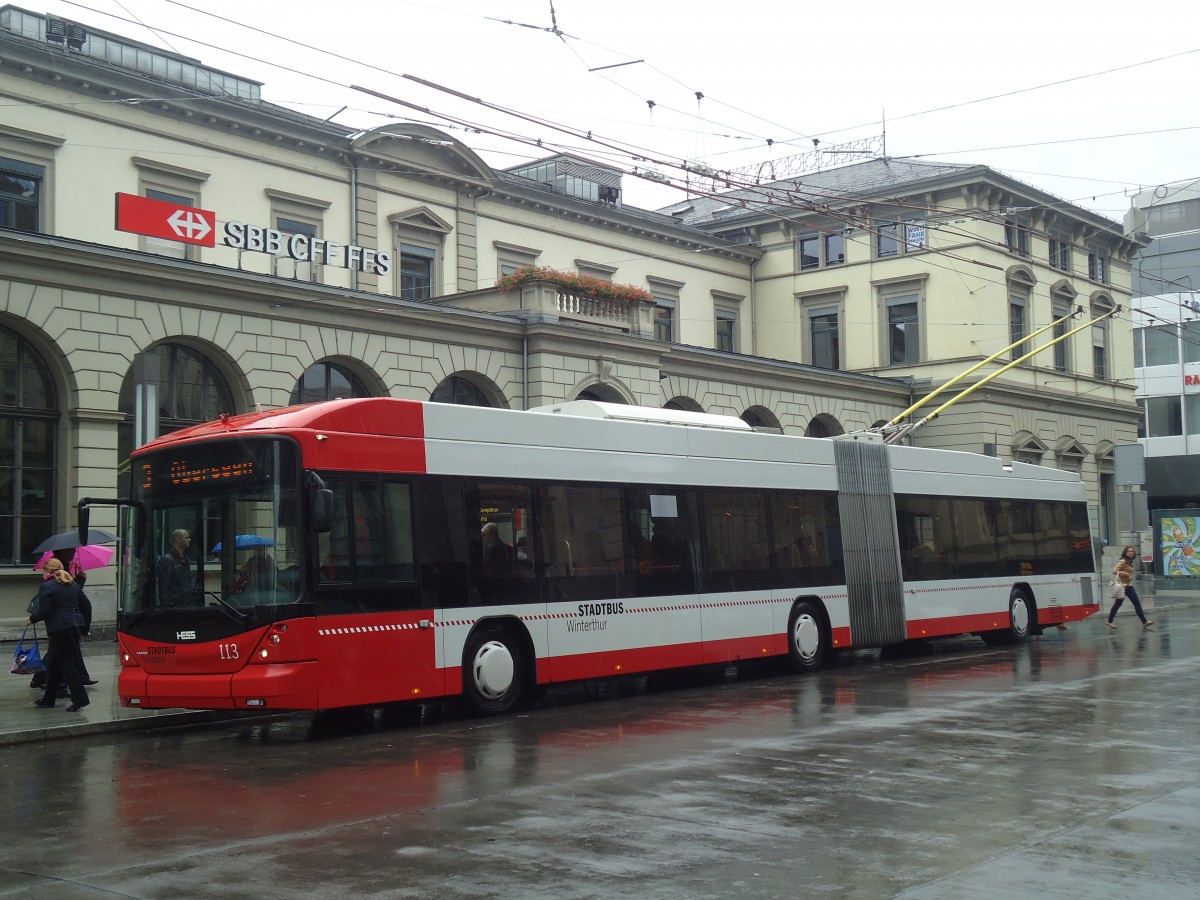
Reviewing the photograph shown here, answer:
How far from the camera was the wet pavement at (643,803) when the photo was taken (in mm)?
6820

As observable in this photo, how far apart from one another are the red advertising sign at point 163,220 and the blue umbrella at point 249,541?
41.8 ft

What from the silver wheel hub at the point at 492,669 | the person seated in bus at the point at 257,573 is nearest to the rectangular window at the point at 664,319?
the silver wheel hub at the point at 492,669

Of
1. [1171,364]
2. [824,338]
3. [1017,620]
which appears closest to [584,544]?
[1017,620]

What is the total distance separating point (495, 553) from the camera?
14.5m

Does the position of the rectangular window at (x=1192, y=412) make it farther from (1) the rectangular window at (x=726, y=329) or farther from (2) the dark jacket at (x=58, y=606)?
(2) the dark jacket at (x=58, y=606)

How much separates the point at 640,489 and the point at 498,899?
10323mm

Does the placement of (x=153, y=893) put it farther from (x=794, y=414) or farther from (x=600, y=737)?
(x=794, y=414)

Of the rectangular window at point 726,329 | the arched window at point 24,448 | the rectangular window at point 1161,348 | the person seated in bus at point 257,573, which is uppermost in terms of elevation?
the rectangular window at point 1161,348

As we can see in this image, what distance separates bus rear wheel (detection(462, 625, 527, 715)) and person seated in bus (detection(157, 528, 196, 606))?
292 cm

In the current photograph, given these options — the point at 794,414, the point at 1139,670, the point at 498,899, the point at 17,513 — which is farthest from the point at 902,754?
the point at 794,414

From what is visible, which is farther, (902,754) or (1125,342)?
(1125,342)

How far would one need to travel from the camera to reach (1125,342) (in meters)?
56.2

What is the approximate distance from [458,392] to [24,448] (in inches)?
397

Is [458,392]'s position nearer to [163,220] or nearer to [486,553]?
[163,220]
